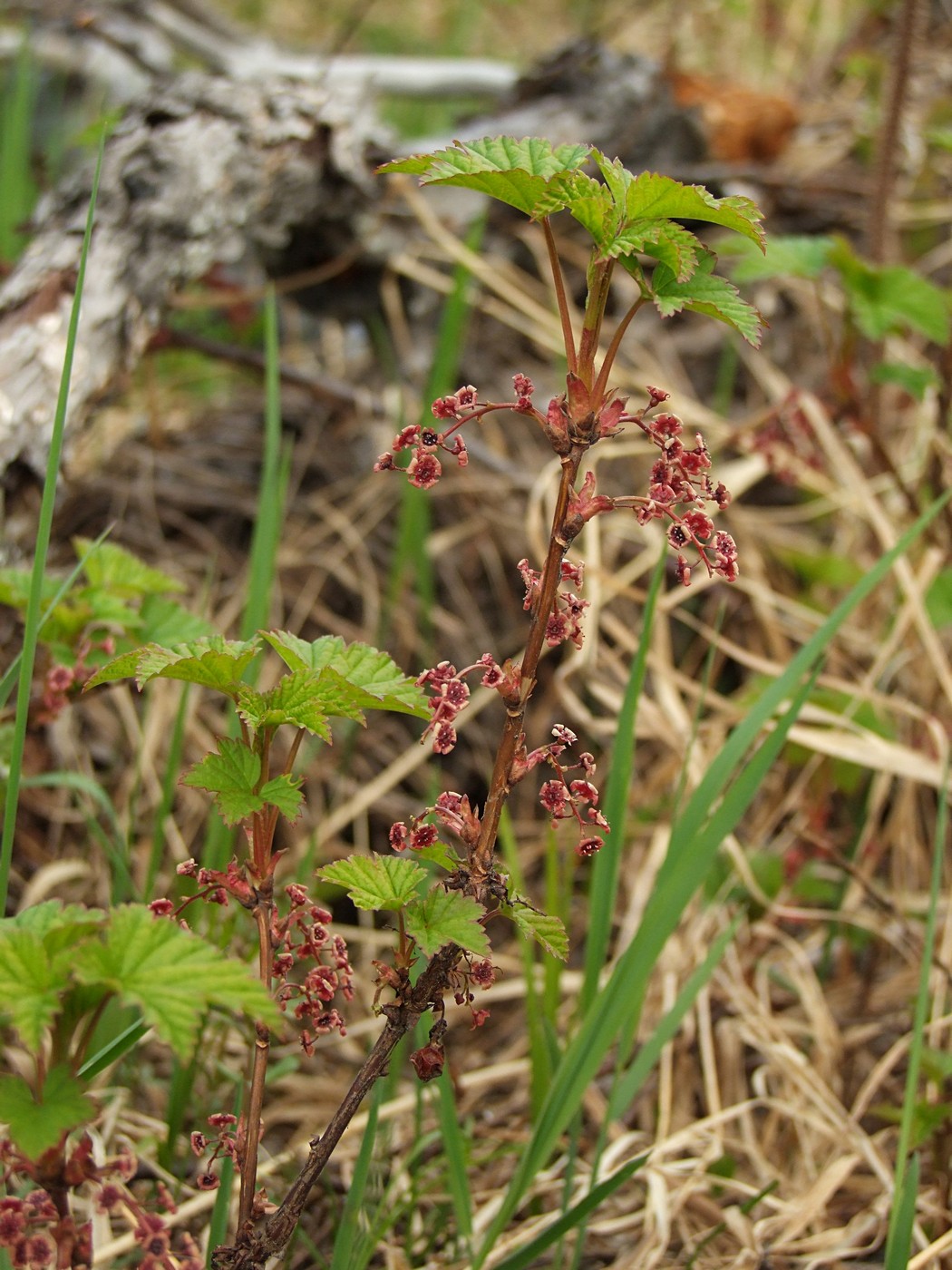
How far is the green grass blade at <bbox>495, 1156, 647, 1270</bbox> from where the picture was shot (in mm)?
969

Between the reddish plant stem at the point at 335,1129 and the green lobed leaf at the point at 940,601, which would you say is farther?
the green lobed leaf at the point at 940,601

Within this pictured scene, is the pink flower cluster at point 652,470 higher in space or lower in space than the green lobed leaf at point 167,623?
higher

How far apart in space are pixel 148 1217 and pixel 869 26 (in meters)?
4.11

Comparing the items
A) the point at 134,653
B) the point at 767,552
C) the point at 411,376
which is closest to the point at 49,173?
the point at 411,376

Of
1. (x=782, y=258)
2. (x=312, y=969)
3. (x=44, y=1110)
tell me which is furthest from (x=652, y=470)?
(x=782, y=258)

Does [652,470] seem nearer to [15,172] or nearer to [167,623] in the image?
[167,623]

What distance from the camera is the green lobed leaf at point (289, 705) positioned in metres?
0.81

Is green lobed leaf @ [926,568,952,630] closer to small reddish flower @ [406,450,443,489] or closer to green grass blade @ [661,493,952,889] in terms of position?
green grass blade @ [661,493,952,889]

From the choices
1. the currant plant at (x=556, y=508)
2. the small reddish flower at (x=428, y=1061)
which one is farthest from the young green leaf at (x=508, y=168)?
the small reddish flower at (x=428, y=1061)

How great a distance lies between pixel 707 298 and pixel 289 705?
41 centimetres

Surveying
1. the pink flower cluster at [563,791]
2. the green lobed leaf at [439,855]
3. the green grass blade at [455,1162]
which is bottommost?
the green grass blade at [455,1162]

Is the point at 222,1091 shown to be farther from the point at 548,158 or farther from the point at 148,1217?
the point at 548,158

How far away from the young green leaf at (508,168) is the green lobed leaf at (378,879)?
449 mm

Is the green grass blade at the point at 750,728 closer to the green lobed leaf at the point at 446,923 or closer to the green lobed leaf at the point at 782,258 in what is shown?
the green lobed leaf at the point at 446,923
